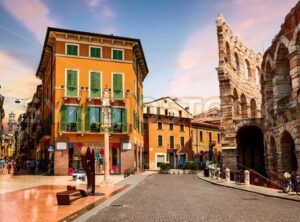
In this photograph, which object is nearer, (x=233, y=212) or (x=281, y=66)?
(x=233, y=212)

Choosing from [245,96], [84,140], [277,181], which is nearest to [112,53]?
[84,140]

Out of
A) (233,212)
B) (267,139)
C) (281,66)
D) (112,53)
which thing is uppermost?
(112,53)

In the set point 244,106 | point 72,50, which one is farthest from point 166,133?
point 72,50

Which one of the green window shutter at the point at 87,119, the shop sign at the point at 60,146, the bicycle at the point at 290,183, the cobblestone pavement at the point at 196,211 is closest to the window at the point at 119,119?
the green window shutter at the point at 87,119

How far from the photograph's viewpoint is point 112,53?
3531 cm

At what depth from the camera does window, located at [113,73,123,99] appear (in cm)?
3466

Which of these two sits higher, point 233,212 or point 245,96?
point 245,96

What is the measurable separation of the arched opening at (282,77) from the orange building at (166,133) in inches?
1255

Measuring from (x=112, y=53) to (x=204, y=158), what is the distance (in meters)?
30.2

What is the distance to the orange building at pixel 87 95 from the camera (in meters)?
32.8

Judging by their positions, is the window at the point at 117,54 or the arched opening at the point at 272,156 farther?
the window at the point at 117,54

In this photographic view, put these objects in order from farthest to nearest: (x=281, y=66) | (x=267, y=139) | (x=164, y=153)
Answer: (x=164, y=153), (x=267, y=139), (x=281, y=66)

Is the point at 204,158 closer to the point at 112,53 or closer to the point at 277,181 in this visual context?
the point at 112,53

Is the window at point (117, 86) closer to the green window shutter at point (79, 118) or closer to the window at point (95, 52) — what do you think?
the window at point (95, 52)
